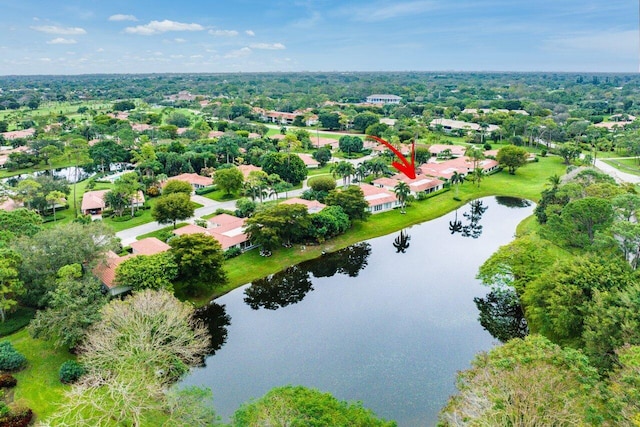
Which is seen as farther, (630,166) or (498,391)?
(630,166)

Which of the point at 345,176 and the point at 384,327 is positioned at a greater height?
the point at 345,176

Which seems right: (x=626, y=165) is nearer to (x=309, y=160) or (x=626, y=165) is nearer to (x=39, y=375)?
(x=309, y=160)

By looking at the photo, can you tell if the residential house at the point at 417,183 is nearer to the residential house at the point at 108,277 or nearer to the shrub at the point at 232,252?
the shrub at the point at 232,252

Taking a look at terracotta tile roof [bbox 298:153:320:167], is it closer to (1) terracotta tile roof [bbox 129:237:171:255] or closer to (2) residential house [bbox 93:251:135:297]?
(1) terracotta tile roof [bbox 129:237:171:255]

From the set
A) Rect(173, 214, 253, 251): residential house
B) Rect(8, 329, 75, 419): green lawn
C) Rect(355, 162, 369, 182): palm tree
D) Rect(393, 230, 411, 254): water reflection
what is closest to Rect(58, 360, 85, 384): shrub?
Rect(8, 329, 75, 419): green lawn

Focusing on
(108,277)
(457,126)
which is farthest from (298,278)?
(457,126)

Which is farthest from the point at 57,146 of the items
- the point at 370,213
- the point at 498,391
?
the point at 498,391

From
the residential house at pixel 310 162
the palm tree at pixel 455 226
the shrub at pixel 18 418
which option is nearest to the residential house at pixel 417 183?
the palm tree at pixel 455 226

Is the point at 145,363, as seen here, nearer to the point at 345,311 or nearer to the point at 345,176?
the point at 345,311
